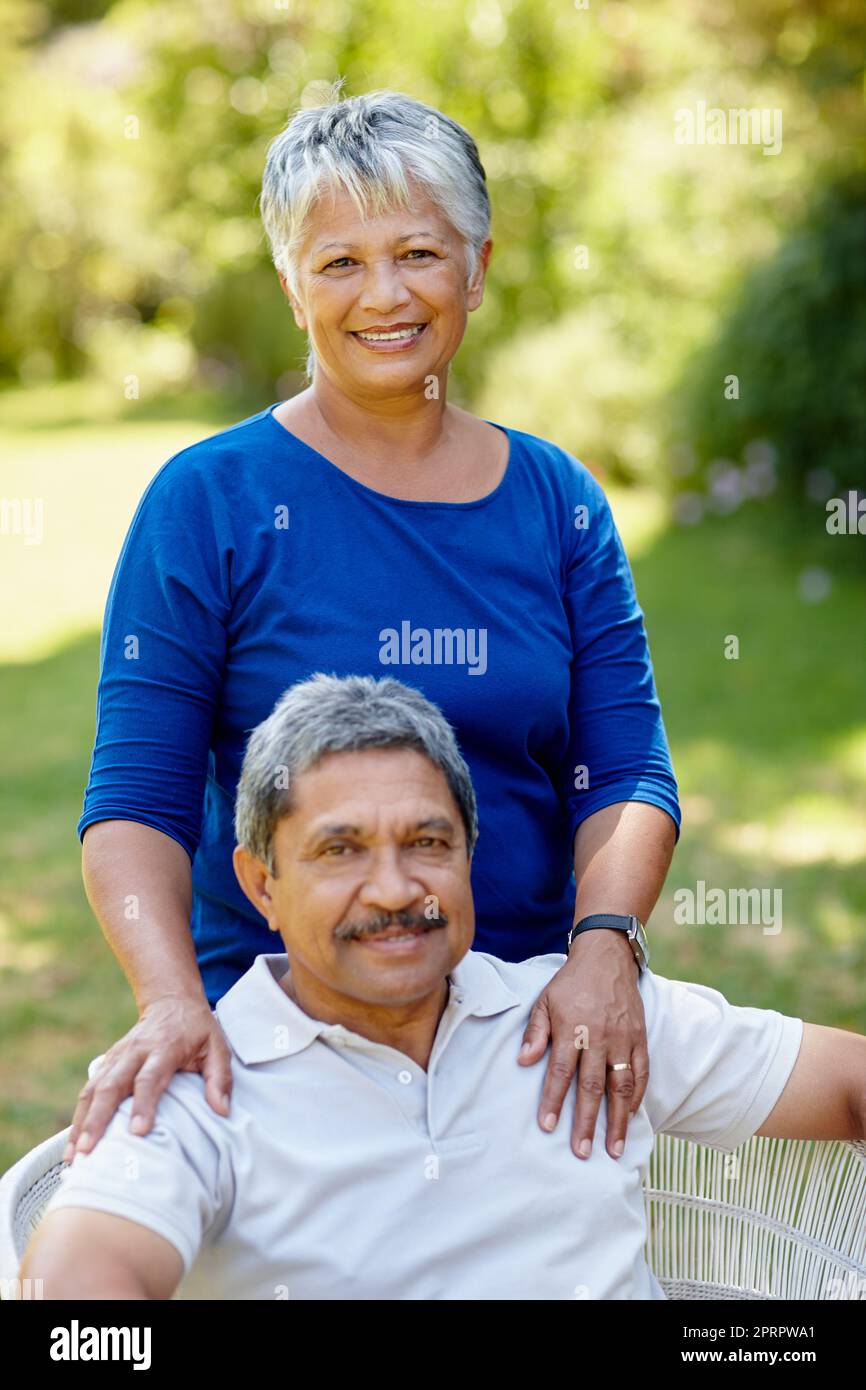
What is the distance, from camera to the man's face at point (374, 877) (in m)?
1.70

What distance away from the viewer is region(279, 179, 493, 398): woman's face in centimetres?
205

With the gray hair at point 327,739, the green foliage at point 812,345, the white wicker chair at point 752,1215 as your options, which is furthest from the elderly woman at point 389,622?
the green foliage at point 812,345

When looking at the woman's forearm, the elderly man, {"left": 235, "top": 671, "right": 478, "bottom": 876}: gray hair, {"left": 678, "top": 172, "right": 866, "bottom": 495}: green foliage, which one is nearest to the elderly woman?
the woman's forearm

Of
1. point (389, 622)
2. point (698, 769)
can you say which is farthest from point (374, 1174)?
point (698, 769)

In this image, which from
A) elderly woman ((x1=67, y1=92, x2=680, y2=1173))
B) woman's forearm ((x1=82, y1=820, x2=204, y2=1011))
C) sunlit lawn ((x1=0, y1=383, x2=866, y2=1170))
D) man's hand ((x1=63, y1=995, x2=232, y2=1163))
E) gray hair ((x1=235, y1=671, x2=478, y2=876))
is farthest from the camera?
sunlit lawn ((x1=0, y1=383, x2=866, y2=1170))

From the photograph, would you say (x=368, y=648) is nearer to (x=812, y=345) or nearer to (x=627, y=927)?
(x=627, y=927)

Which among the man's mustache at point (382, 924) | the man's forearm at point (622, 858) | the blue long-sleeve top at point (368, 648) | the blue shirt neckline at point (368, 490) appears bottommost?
the man's mustache at point (382, 924)

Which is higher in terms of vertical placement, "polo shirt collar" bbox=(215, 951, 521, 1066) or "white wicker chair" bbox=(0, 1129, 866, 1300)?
"polo shirt collar" bbox=(215, 951, 521, 1066)

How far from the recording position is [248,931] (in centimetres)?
213

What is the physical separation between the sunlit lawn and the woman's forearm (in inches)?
66.1

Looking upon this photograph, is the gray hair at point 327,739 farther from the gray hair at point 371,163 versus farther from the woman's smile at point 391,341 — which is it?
the gray hair at point 371,163

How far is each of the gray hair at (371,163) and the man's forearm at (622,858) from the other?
33.1 inches

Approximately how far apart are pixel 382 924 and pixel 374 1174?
0.29 m

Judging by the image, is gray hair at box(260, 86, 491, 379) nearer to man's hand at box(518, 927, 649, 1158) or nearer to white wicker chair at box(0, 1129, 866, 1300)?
man's hand at box(518, 927, 649, 1158)
